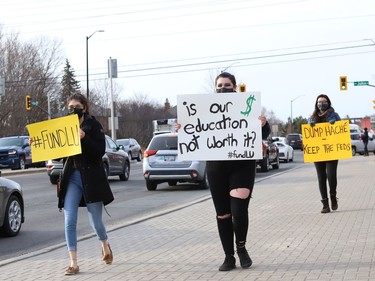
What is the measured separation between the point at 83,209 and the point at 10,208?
4.34 metres

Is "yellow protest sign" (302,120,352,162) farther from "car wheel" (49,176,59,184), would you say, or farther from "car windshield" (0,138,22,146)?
"car windshield" (0,138,22,146)

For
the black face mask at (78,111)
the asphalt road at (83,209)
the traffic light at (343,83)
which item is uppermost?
the traffic light at (343,83)

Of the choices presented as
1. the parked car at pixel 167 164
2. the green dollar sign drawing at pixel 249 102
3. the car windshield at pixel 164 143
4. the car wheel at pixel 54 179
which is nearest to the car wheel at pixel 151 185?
the parked car at pixel 167 164

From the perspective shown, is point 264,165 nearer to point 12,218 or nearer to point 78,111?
point 12,218

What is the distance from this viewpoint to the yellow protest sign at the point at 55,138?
7.21m

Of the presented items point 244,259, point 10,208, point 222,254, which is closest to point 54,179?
point 10,208

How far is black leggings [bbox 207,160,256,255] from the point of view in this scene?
696 cm

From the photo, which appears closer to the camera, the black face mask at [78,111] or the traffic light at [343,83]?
the black face mask at [78,111]

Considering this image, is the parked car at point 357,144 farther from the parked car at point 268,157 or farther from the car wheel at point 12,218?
the car wheel at point 12,218

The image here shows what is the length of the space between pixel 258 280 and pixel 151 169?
1277 centimetres

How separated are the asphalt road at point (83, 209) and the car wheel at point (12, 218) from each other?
0.43 feet

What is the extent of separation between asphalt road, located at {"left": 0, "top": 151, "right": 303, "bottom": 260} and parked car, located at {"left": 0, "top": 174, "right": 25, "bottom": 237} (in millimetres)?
158

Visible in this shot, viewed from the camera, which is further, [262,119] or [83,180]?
[262,119]

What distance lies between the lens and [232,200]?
274 inches
